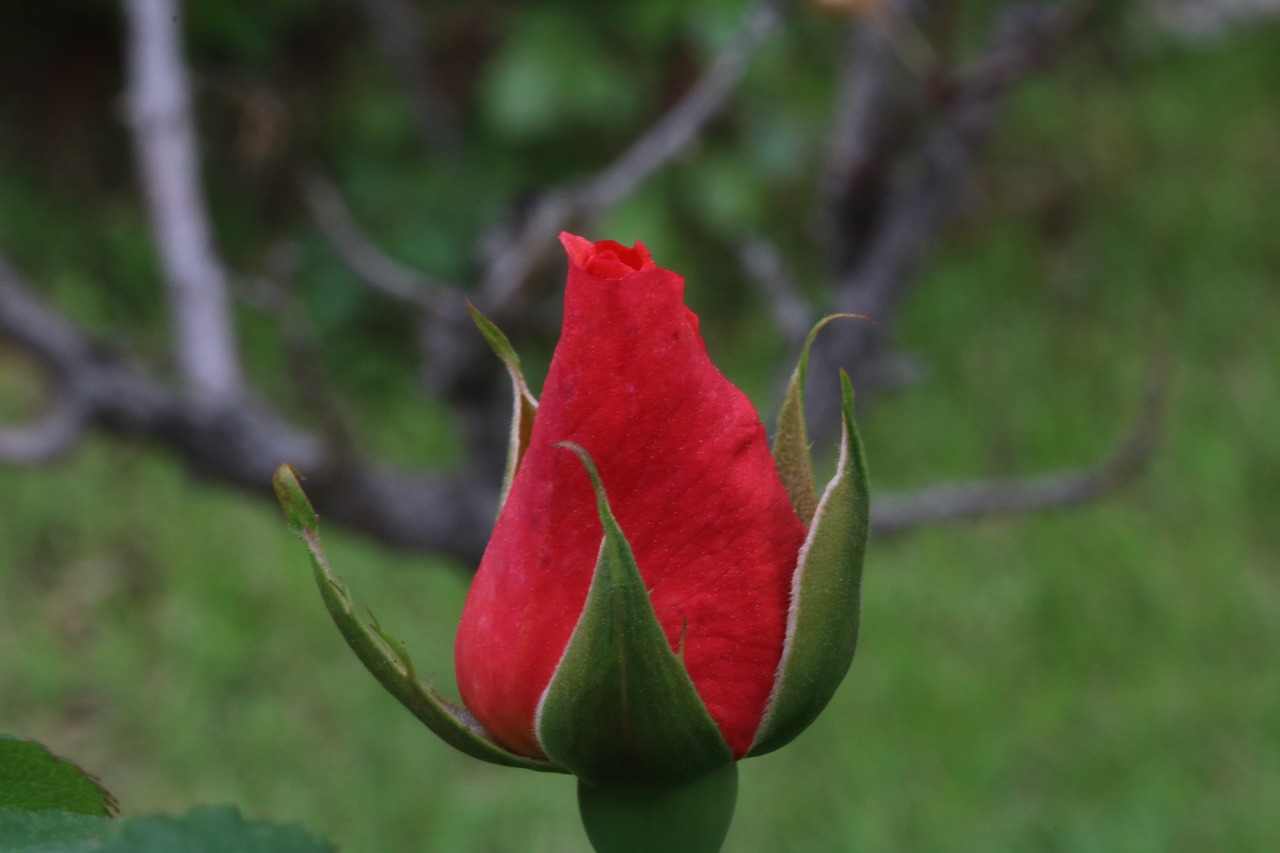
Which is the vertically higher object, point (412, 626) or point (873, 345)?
point (412, 626)

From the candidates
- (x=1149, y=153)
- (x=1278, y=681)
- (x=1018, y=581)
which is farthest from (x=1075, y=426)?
(x=1149, y=153)

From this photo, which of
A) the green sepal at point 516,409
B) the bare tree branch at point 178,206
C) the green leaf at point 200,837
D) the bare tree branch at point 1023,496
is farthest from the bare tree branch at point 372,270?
the green leaf at point 200,837

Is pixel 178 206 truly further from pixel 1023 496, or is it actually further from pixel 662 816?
pixel 662 816

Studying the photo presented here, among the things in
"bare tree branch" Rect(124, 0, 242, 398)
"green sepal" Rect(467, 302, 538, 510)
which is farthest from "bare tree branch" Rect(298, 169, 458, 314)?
"green sepal" Rect(467, 302, 538, 510)

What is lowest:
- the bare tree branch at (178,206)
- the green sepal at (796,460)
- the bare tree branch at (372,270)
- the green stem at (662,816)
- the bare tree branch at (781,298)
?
the green stem at (662,816)

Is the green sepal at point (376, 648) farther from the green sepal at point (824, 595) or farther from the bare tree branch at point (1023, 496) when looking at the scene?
the bare tree branch at point (1023, 496)

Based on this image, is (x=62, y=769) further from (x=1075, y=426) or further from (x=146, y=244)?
(x=146, y=244)

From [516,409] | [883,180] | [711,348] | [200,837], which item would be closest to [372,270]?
[883,180]
